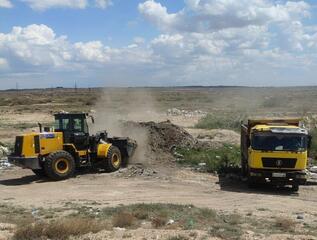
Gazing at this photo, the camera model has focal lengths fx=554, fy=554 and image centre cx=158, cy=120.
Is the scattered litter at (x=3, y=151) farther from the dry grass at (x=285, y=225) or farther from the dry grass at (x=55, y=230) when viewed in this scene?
the dry grass at (x=285, y=225)

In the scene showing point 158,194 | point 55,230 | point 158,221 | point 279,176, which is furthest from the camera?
point 279,176

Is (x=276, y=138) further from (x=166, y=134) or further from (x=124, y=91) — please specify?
(x=124, y=91)

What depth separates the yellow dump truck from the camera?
65.1 ft

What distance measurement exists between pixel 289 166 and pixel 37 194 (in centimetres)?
894

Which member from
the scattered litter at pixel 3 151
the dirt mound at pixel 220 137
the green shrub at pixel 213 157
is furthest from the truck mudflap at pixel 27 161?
the dirt mound at pixel 220 137

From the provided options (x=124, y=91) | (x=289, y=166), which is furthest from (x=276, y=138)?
(x=124, y=91)

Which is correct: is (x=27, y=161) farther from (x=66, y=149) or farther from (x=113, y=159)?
(x=113, y=159)

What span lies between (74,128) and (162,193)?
556 centimetres

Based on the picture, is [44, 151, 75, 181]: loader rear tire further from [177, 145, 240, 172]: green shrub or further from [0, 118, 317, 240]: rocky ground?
[177, 145, 240, 172]: green shrub

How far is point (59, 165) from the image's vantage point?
70.9 ft

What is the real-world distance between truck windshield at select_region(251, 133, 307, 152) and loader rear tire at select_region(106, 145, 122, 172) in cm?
626

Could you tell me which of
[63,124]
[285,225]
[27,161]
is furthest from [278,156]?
[27,161]

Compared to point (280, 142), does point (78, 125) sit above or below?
above

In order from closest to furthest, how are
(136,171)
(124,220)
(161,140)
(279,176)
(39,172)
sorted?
(124,220), (279,176), (39,172), (136,171), (161,140)
